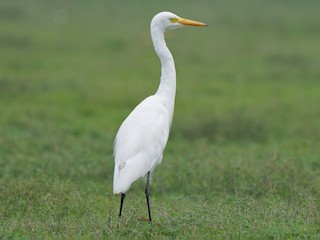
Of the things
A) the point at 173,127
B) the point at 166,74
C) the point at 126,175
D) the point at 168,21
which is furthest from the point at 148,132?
the point at 173,127

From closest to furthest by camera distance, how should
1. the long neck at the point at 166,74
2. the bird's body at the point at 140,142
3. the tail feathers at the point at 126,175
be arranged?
the tail feathers at the point at 126,175, the bird's body at the point at 140,142, the long neck at the point at 166,74

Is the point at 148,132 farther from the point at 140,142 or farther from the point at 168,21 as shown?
the point at 168,21

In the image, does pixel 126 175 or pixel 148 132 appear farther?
pixel 148 132

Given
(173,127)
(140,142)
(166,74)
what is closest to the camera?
(140,142)

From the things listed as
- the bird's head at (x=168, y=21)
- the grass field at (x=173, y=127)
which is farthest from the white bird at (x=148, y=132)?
the grass field at (x=173, y=127)

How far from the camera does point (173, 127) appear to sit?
990 centimetres

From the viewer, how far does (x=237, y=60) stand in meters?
15.3

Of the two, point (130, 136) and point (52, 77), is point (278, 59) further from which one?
point (130, 136)

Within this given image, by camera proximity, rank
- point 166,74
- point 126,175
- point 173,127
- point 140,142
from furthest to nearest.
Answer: point 173,127
point 166,74
point 140,142
point 126,175

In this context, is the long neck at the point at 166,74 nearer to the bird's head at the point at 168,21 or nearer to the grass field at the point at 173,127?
the bird's head at the point at 168,21

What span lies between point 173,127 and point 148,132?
4.48 m

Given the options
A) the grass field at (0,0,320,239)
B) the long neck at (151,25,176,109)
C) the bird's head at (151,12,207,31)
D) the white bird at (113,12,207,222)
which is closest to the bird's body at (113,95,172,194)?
the white bird at (113,12,207,222)

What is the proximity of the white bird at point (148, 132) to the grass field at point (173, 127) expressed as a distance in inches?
12.9

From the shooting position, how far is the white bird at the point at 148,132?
5.18 meters
